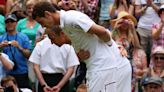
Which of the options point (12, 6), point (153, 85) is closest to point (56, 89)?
point (153, 85)

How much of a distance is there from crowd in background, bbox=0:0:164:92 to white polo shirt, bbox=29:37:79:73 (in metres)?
0.37

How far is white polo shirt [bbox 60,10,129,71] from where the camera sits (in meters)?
5.49

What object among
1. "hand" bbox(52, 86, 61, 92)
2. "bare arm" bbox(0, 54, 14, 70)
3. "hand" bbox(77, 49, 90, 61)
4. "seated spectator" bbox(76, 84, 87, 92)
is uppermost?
"hand" bbox(77, 49, 90, 61)

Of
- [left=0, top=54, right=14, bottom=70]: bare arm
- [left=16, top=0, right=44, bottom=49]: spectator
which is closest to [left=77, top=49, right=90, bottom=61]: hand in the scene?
[left=0, top=54, right=14, bottom=70]: bare arm

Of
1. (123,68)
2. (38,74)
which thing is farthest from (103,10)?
(123,68)

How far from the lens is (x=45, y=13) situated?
5453mm

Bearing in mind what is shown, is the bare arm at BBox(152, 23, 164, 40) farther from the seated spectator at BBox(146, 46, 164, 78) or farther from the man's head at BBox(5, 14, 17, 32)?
the man's head at BBox(5, 14, 17, 32)

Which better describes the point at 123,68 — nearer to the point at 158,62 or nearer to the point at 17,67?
the point at 158,62

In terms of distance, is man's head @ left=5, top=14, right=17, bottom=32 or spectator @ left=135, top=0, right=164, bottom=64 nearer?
man's head @ left=5, top=14, right=17, bottom=32

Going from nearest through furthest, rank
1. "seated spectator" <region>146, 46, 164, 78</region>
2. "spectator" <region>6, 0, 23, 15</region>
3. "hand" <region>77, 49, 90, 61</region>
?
"hand" <region>77, 49, 90, 61</region>
"seated spectator" <region>146, 46, 164, 78</region>
"spectator" <region>6, 0, 23, 15</region>

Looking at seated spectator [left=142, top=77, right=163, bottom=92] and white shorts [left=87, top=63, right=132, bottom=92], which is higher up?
white shorts [left=87, top=63, right=132, bottom=92]

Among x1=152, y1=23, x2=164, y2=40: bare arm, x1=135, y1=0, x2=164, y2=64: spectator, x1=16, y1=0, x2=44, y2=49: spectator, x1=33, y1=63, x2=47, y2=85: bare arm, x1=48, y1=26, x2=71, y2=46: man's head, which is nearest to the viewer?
x1=48, y1=26, x2=71, y2=46: man's head

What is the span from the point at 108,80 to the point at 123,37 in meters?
2.82

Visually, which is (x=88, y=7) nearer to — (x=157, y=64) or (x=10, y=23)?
(x=10, y=23)
